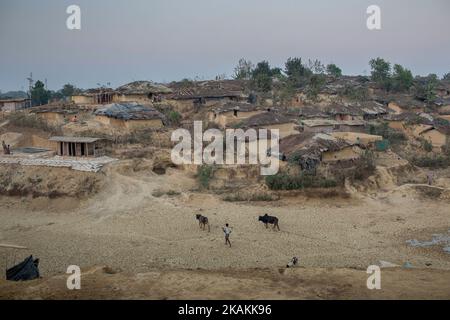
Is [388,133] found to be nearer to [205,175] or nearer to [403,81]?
[205,175]

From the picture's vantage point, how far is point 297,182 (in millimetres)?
25062

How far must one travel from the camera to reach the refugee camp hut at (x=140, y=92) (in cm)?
4262

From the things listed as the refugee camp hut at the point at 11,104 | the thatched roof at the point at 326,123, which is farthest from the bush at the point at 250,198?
the refugee camp hut at the point at 11,104

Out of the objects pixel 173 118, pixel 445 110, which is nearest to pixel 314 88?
pixel 445 110

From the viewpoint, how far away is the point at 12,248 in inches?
759

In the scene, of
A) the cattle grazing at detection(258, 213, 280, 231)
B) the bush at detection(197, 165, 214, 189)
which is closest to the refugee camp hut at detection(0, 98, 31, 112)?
the bush at detection(197, 165, 214, 189)

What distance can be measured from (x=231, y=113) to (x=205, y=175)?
42.1 ft

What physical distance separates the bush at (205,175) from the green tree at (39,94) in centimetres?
3608

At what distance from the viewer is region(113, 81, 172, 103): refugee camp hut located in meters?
42.6

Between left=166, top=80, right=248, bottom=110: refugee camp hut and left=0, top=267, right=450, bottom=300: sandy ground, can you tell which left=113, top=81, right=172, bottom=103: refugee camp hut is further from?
left=0, top=267, right=450, bottom=300: sandy ground

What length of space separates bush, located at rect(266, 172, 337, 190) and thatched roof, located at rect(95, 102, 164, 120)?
43.7 ft
